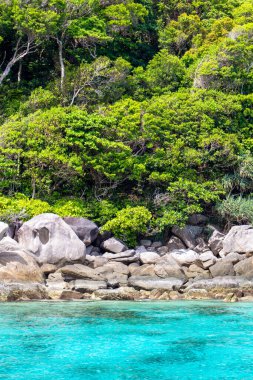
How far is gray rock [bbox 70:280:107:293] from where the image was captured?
17.6 meters

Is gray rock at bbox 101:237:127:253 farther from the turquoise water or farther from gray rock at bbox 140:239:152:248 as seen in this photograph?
the turquoise water

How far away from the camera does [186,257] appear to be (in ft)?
70.7

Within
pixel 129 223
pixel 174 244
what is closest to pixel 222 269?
pixel 174 244

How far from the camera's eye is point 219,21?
3238 centimetres

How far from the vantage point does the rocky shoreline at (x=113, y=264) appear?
1752 centimetres

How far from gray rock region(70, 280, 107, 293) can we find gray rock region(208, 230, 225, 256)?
6.36 m

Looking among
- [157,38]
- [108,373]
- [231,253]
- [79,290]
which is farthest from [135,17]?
[108,373]

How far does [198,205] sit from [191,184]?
3.19 feet

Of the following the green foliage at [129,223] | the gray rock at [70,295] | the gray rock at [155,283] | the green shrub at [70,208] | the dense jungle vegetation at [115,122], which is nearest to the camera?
the gray rock at [70,295]

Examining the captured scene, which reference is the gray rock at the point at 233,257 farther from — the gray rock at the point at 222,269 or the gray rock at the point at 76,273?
the gray rock at the point at 76,273

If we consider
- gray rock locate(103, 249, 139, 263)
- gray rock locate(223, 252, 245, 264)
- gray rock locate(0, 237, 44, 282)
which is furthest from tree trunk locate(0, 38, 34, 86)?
gray rock locate(223, 252, 245, 264)

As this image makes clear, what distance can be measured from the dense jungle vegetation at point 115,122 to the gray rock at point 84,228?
2.62 feet

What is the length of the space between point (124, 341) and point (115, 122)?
15.0 metres

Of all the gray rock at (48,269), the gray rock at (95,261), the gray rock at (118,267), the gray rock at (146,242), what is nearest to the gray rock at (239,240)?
the gray rock at (146,242)
